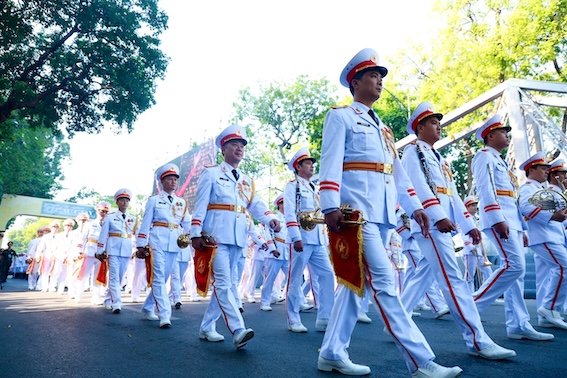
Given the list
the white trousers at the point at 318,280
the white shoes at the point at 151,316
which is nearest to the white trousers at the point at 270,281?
the white shoes at the point at 151,316

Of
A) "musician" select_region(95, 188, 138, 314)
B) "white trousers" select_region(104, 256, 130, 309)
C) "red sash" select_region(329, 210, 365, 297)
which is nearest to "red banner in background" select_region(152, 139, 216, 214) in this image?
"musician" select_region(95, 188, 138, 314)

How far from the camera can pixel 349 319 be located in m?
3.49

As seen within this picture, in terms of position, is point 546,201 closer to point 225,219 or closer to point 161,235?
point 225,219

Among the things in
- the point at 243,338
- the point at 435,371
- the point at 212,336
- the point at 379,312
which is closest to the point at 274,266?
the point at 212,336

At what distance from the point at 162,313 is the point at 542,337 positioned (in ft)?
15.0

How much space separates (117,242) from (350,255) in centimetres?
705

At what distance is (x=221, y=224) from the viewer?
5113 millimetres

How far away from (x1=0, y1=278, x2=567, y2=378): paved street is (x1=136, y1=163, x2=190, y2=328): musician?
0.62 m

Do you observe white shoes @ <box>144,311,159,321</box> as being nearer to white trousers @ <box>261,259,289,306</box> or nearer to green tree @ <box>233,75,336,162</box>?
white trousers @ <box>261,259,289,306</box>

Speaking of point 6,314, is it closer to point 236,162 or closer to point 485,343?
point 236,162

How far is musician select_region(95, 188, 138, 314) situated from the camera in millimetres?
9031

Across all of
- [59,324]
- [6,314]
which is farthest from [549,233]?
[6,314]

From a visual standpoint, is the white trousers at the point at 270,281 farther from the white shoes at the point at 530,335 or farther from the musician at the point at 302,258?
the white shoes at the point at 530,335

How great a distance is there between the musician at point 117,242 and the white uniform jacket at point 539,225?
6839 millimetres
